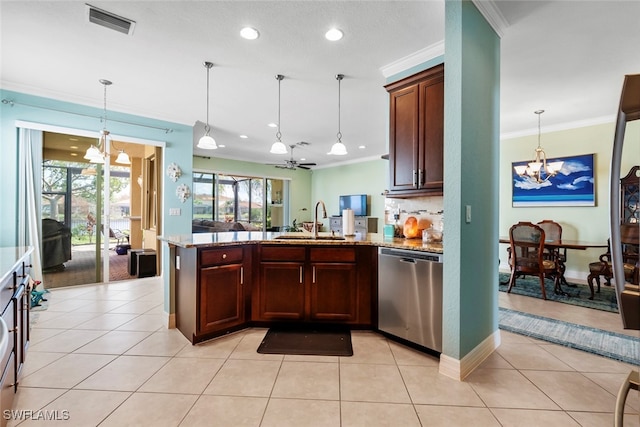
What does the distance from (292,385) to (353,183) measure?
24.2 ft

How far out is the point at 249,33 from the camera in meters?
Answer: 2.57

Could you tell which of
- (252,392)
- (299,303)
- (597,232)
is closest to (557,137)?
(597,232)

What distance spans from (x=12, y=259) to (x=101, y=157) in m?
2.37

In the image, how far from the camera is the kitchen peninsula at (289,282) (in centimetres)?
265

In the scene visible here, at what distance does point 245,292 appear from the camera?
2.78 m

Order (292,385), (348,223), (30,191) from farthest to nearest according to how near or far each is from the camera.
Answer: (30,191) → (348,223) → (292,385)

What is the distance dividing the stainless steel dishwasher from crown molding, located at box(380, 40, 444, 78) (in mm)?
1924

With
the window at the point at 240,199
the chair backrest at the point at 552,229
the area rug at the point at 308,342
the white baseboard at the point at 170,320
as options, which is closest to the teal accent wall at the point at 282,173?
the window at the point at 240,199

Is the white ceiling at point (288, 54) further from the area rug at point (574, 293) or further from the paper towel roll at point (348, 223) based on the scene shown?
the area rug at point (574, 293)

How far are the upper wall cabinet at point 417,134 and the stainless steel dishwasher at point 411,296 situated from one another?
663 millimetres

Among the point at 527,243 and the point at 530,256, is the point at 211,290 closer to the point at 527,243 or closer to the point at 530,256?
the point at 527,243

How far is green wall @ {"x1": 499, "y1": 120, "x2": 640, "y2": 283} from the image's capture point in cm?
456

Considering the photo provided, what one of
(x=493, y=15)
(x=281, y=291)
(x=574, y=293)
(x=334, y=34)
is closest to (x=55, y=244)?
(x=281, y=291)

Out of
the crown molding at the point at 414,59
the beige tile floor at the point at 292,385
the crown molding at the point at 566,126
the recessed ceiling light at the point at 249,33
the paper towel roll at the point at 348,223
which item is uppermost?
the recessed ceiling light at the point at 249,33
